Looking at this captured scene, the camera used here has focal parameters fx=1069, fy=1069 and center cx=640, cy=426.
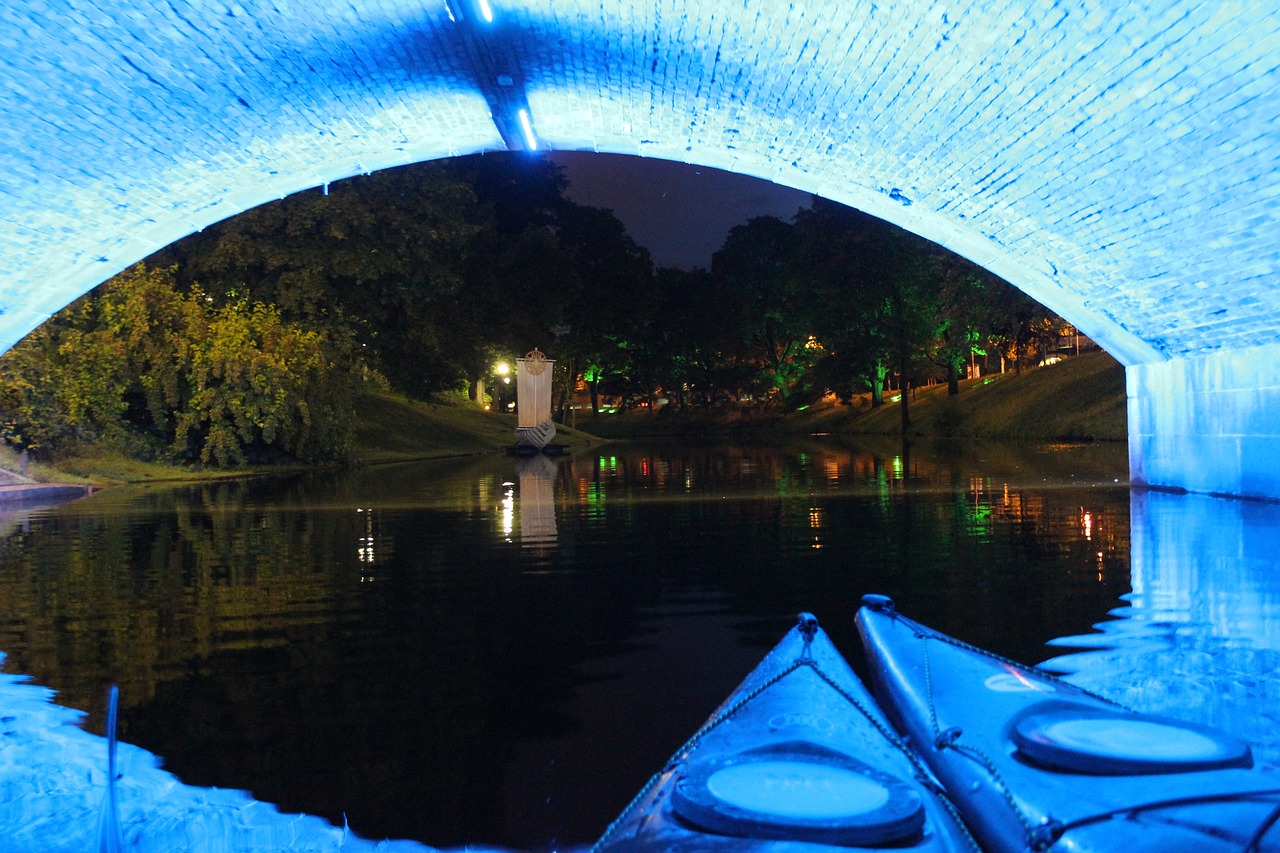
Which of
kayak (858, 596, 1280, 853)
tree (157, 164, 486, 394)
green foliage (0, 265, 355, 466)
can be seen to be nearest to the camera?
kayak (858, 596, 1280, 853)

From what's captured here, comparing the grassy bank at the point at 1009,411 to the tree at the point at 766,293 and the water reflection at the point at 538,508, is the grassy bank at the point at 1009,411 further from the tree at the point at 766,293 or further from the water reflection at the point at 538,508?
the water reflection at the point at 538,508

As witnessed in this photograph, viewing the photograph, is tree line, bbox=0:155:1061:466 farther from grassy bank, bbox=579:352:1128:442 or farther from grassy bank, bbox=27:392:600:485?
grassy bank, bbox=579:352:1128:442

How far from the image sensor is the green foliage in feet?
65.0

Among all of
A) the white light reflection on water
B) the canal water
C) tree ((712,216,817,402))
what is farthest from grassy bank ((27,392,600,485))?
the white light reflection on water

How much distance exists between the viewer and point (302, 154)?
11.3 metres

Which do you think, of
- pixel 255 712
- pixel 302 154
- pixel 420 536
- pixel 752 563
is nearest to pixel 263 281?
pixel 302 154

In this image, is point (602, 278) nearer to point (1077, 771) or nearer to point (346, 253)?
point (346, 253)

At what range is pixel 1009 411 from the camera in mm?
35000

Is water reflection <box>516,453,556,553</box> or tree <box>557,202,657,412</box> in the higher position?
tree <box>557,202,657,412</box>

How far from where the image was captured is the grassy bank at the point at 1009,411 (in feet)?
100

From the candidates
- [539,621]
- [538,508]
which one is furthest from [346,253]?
[539,621]

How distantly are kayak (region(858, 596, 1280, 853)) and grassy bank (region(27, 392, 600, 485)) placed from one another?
59.9 ft

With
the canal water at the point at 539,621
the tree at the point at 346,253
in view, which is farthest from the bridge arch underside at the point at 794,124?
the tree at the point at 346,253

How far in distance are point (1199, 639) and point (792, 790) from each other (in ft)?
12.3
